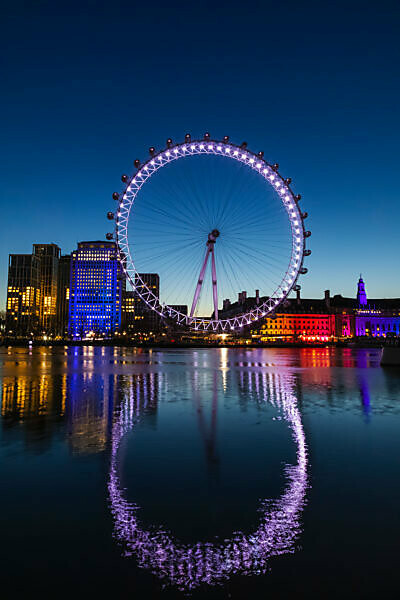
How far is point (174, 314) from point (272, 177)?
911 inches

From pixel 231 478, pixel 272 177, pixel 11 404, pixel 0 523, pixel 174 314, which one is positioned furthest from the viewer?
pixel 174 314

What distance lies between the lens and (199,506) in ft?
21.0

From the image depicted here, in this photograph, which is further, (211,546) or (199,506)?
(199,506)

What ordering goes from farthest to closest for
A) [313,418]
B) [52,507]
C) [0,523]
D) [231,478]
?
[313,418] → [231,478] → [52,507] → [0,523]

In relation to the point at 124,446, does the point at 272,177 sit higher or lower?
higher

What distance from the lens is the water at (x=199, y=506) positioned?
15.0 ft

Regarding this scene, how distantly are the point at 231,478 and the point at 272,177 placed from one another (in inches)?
2130

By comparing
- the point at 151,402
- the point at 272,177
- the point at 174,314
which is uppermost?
the point at 272,177

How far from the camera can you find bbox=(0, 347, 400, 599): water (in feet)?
15.0

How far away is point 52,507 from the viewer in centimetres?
635

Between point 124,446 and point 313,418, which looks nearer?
point 124,446

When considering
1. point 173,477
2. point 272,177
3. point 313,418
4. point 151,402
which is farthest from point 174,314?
point 173,477

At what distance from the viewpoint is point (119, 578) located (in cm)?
452

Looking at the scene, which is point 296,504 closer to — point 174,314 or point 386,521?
point 386,521
